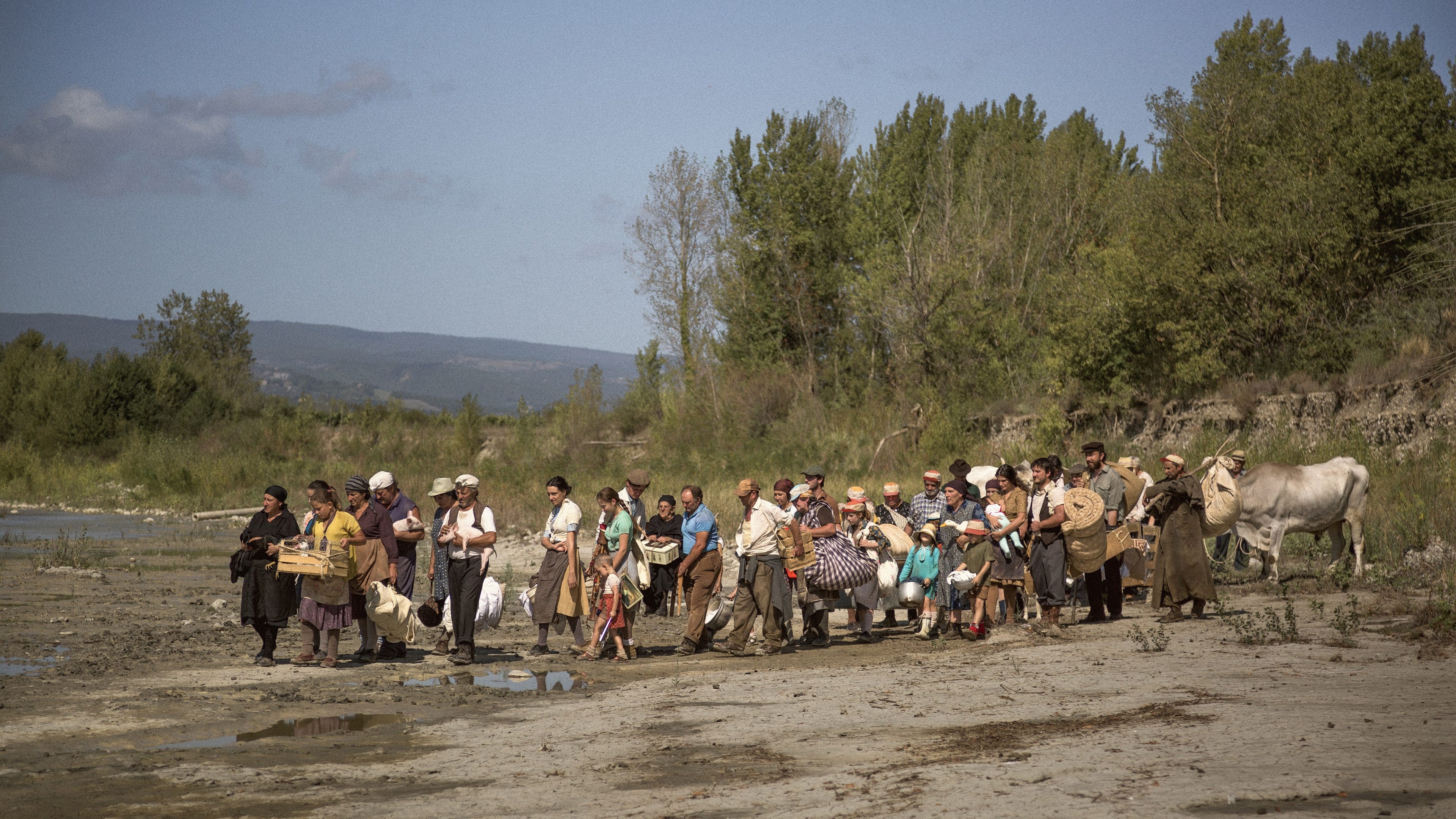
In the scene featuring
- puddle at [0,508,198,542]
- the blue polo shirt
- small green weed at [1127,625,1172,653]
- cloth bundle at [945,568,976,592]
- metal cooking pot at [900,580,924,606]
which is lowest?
puddle at [0,508,198,542]

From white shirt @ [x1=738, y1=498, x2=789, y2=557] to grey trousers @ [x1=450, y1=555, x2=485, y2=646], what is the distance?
2890 millimetres

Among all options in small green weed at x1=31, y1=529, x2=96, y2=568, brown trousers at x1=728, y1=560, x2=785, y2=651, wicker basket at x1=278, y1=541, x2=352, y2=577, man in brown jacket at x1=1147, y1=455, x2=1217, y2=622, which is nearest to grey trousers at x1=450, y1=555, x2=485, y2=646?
wicker basket at x1=278, y1=541, x2=352, y2=577

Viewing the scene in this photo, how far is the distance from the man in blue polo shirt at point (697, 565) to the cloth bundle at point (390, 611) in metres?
2.94

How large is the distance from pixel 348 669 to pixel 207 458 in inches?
1349

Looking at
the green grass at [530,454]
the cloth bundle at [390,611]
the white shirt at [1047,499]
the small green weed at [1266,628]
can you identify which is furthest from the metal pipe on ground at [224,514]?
the small green weed at [1266,628]

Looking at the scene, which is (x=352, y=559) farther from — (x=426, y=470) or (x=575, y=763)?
(x=426, y=470)

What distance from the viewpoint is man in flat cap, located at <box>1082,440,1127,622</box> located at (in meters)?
13.9

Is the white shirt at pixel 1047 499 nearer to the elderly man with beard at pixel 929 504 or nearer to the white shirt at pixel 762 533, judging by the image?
the elderly man with beard at pixel 929 504

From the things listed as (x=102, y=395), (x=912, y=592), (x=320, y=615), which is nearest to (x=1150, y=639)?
(x=912, y=592)

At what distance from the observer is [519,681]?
12.0 m

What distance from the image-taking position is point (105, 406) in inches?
2051

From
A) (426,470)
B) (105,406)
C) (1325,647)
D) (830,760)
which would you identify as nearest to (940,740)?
(830,760)

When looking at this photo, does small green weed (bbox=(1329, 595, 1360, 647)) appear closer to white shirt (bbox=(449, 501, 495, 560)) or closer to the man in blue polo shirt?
the man in blue polo shirt

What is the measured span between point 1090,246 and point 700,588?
87.8 feet
